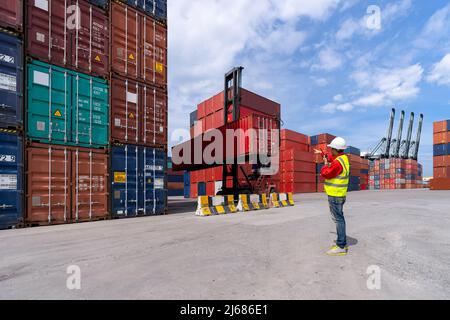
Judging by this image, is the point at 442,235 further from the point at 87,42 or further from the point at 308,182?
the point at 308,182

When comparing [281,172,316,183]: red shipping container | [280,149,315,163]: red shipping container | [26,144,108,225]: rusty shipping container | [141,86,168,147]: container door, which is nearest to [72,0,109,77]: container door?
[141,86,168,147]: container door

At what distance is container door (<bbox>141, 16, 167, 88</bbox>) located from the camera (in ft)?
38.8

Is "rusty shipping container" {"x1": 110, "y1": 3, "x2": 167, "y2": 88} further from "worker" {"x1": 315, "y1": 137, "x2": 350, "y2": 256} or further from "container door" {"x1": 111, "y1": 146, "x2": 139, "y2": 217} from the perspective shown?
"worker" {"x1": 315, "y1": 137, "x2": 350, "y2": 256}

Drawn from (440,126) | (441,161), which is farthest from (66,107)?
(440,126)

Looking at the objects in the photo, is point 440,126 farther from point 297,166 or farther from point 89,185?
point 89,185

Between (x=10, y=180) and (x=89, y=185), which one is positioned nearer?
(x=10, y=180)

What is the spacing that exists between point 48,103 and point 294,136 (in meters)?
33.9

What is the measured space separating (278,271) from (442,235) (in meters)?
5.17

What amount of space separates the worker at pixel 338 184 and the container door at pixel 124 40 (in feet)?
33.4

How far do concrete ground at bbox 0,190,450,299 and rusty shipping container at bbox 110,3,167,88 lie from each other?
26.0 feet

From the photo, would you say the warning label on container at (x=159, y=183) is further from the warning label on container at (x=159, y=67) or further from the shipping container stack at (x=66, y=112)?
the warning label on container at (x=159, y=67)

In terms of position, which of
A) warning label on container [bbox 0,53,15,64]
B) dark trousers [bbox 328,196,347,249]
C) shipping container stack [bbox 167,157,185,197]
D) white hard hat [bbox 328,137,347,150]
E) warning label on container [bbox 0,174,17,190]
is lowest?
shipping container stack [bbox 167,157,185,197]

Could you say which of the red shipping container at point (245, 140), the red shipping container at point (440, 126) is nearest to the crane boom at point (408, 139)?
the red shipping container at point (440, 126)

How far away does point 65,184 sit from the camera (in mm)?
9211
